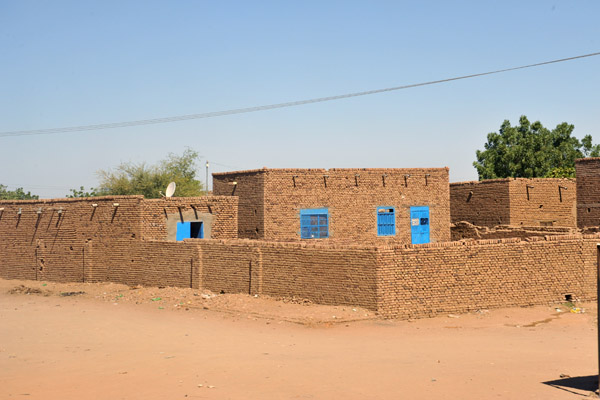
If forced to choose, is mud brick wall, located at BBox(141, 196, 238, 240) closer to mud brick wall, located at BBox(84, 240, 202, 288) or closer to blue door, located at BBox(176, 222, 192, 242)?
blue door, located at BBox(176, 222, 192, 242)

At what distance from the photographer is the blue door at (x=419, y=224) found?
2850 cm

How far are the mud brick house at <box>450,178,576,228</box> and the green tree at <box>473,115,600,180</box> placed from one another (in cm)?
1741

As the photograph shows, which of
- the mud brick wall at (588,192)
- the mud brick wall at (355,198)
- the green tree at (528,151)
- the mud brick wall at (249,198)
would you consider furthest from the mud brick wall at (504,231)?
the green tree at (528,151)

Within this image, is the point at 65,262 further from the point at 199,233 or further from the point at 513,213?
the point at 513,213

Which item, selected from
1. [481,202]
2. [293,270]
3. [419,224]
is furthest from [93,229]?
[481,202]

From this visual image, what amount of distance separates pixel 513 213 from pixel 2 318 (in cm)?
2226

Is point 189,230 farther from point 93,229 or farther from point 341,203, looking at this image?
point 341,203

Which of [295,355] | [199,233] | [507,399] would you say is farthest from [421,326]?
[199,233]

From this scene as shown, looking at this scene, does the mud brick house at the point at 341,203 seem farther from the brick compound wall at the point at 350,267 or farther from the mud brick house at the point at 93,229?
the brick compound wall at the point at 350,267

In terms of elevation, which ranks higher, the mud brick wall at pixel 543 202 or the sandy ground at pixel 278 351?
the mud brick wall at pixel 543 202

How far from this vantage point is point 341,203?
27.3 metres

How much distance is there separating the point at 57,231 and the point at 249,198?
8.24m

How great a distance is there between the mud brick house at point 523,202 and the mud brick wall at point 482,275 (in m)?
11.5

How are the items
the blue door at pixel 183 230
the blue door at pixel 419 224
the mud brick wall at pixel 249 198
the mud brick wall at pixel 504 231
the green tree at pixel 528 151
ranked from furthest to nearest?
the green tree at pixel 528 151 → the blue door at pixel 419 224 → the mud brick wall at pixel 249 198 → the blue door at pixel 183 230 → the mud brick wall at pixel 504 231
